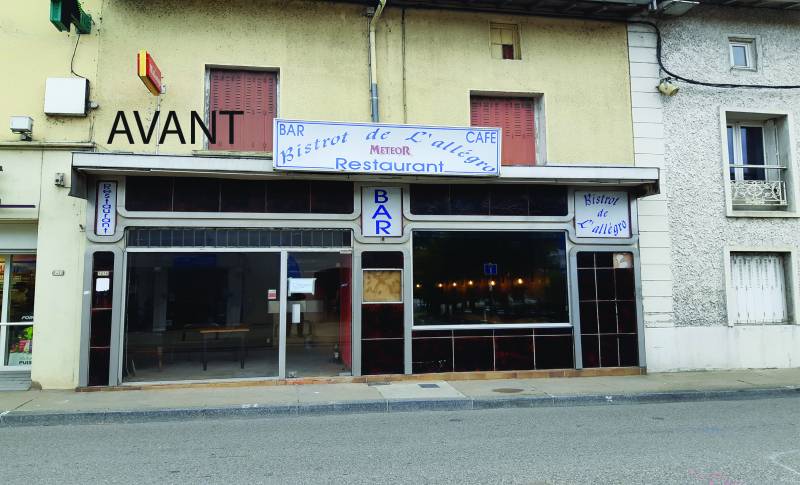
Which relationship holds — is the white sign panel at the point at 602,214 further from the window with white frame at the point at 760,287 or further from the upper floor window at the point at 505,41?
the upper floor window at the point at 505,41

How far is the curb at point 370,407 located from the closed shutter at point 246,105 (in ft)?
15.4

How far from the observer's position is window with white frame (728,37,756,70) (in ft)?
39.9

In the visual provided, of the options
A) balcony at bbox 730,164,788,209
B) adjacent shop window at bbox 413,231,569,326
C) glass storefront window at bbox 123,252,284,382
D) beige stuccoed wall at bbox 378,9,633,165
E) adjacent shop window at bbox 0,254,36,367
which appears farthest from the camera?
balcony at bbox 730,164,788,209

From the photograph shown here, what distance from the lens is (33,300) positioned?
1036 cm

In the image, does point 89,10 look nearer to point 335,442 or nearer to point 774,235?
point 335,442

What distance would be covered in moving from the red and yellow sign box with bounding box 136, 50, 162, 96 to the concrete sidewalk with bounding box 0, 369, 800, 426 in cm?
505

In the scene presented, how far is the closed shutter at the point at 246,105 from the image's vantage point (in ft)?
34.3

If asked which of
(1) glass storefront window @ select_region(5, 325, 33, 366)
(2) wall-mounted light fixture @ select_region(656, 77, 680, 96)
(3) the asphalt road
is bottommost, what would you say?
(3) the asphalt road

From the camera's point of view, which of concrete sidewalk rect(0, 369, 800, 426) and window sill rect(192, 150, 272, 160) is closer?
concrete sidewalk rect(0, 369, 800, 426)

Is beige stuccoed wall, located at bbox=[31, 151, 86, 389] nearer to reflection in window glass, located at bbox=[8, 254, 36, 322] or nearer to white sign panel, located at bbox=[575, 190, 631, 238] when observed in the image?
reflection in window glass, located at bbox=[8, 254, 36, 322]

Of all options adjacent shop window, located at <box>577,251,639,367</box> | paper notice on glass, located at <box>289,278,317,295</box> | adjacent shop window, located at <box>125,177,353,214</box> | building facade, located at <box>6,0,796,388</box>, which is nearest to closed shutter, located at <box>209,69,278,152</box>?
building facade, located at <box>6,0,796,388</box>

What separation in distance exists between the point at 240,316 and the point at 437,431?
4.70m

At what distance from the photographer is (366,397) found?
8.88 meters

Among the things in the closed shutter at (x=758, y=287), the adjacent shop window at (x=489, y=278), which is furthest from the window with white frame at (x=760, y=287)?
the adjacent shop window at (x=489, y=278)
